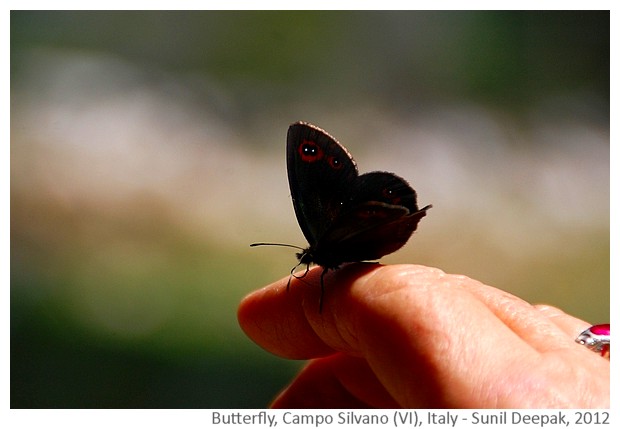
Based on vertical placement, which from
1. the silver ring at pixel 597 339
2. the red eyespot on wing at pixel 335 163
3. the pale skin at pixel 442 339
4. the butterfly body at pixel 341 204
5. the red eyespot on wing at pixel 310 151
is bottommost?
the silver ring at pixel 597 339

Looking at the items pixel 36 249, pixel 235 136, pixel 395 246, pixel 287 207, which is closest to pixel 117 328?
pixel 36 249

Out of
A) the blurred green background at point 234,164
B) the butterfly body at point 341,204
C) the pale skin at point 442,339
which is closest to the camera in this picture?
the pale skin at point 442,339

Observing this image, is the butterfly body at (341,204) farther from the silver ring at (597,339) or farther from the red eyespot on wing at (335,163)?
the silver ring at (597,339)

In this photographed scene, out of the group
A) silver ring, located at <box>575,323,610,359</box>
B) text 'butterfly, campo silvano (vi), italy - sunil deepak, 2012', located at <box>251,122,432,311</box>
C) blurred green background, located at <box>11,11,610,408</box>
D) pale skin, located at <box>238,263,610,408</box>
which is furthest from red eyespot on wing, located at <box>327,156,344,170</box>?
blurred green background, located at <box>11,11,610,408</box>

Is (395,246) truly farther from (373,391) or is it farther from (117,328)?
(117,328)

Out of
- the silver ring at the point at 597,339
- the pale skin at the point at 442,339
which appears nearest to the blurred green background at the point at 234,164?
the pale skin at the point at 442,339
